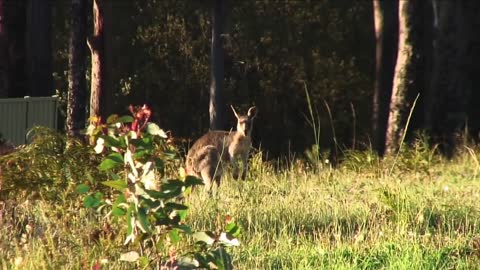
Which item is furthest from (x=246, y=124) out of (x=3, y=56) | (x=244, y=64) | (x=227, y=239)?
(x=244, y=64)

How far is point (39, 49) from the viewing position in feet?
55.8

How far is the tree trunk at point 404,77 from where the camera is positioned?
17859mm

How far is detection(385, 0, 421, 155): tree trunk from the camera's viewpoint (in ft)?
58.6

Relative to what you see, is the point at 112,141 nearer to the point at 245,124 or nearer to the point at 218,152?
the point at 218,152

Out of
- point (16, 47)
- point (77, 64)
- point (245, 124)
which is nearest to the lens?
point (245, 124)

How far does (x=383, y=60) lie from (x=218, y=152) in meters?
10.4

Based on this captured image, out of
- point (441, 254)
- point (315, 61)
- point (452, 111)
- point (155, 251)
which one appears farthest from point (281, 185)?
point (315, 61)

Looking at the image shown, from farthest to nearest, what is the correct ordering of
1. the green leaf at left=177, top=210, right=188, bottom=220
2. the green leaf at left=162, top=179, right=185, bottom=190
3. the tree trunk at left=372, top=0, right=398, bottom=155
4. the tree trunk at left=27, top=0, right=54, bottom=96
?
the tree trunk at left=372, top=0, right=398, bottom=155, the tree trunk at left=27, top=0, right=54, bottom=96, the green leaf at left=177, top=210, right=188, bottom=220, the green leaf at left=162, top=179, right=185, bottom=190

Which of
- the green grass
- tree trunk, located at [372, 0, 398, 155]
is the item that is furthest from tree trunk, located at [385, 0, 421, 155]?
the green grass

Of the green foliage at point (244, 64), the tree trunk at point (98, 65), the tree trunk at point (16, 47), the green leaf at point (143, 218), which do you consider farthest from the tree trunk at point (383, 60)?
the green leaf at point (143, 218)

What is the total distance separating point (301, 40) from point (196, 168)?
17.5 meters

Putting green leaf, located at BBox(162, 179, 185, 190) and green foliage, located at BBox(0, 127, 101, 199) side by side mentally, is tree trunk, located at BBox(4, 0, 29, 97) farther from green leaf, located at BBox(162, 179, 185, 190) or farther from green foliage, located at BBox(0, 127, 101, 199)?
green leaf, located at BBox(162, 179, 185, 190)

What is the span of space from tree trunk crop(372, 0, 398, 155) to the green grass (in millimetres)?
10476

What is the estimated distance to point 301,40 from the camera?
2997 cm
